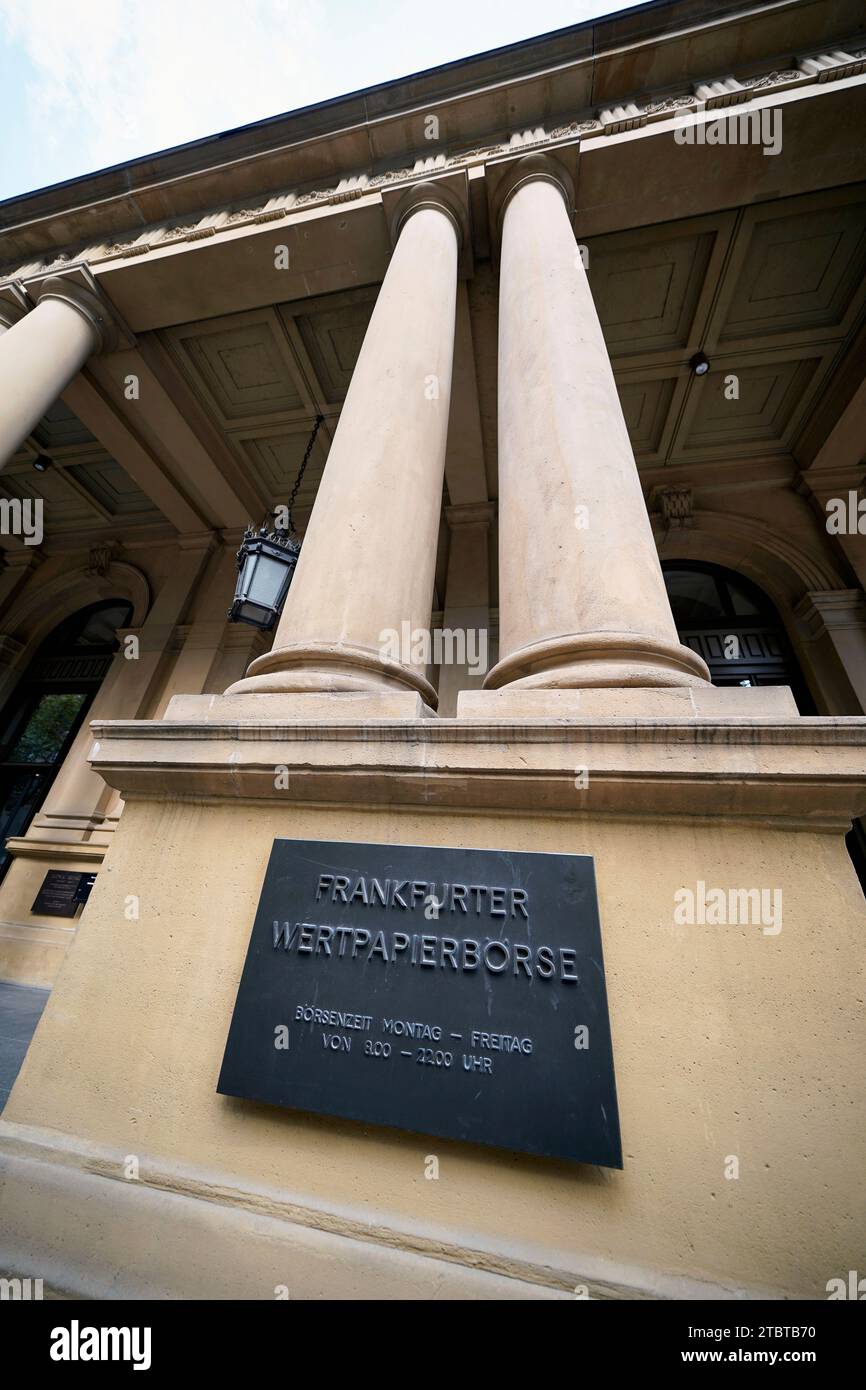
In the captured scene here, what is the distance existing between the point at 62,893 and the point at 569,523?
9.18m

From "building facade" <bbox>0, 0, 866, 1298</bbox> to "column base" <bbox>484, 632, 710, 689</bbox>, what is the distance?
20mm

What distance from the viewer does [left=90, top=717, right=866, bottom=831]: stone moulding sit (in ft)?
6.08

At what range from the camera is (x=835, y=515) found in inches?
331

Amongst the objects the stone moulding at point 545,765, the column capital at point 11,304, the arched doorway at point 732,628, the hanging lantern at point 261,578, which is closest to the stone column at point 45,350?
the column capital at point 11,304

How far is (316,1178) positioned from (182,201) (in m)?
11.8

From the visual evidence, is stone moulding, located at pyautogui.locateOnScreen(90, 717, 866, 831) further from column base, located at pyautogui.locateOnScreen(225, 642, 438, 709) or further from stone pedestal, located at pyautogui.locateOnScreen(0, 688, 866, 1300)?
column base, located at pyautogui.locateOnScreen(225, 642, 438, 709)

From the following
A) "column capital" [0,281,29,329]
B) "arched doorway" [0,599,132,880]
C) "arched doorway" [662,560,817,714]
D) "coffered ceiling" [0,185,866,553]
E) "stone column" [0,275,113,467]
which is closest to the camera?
"stone column" [0,275,113,467]

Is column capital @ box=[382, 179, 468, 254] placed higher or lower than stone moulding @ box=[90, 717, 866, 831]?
higher

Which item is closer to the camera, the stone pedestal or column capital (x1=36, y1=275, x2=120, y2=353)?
the stone pedestal

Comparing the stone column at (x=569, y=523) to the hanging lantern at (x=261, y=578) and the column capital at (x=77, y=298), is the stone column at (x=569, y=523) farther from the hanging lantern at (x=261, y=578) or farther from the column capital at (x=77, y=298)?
the column capital at (x=77, y=298)

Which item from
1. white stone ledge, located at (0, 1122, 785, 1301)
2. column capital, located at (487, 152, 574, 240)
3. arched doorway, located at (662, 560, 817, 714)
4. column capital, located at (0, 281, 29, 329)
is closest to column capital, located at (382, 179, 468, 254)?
column capital, located at (487, 152, 574, 240)

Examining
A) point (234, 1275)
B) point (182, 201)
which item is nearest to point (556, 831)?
point (234, 1275)

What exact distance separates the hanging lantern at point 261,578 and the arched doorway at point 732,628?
20.3 feet

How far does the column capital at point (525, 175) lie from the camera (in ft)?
19.1
